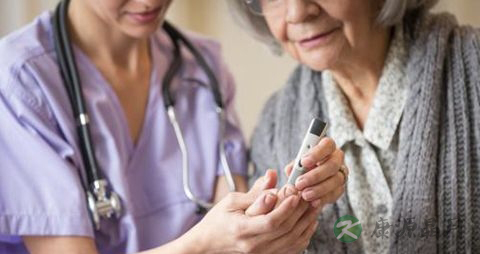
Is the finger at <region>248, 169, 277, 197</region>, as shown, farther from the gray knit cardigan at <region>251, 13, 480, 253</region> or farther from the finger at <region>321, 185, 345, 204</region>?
the gray knit cardigan at <region>251, 13, 480, 253</region>

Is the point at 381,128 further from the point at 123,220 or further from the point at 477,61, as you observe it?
the point at 123,220

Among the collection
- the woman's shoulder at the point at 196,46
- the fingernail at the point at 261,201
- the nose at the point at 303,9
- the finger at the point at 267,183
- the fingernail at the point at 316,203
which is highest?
the nose at the point at 303,9

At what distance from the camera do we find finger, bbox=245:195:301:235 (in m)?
0.97

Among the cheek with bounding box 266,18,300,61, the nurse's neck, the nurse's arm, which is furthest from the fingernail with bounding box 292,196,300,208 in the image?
the nurse's neck

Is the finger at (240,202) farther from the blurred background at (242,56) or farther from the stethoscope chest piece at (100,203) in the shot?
the blurred background at (242,56)

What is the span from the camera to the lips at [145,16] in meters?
1.29

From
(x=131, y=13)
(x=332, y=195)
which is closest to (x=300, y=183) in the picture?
(x=332, y=195)

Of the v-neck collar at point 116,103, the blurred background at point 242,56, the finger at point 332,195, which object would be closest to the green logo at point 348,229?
the finger at point 332,195

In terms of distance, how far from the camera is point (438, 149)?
1.19 metres

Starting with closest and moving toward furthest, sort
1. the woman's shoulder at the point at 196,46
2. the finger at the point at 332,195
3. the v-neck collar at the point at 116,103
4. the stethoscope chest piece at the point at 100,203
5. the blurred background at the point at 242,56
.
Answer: the finger at the point at 332,195 < the stethoscope chest piece at the point at 100,203 < the v-neck collar at the point at 116,103 < the woman's shoulder at the point at 196,46 < the blurred background at the point at 242,56

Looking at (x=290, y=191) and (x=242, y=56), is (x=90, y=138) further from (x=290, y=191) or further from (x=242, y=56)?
(x=242, y=56)

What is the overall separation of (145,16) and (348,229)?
57cm

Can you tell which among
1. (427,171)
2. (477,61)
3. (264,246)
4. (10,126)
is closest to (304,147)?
(264,246)

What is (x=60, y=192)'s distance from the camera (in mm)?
1167
